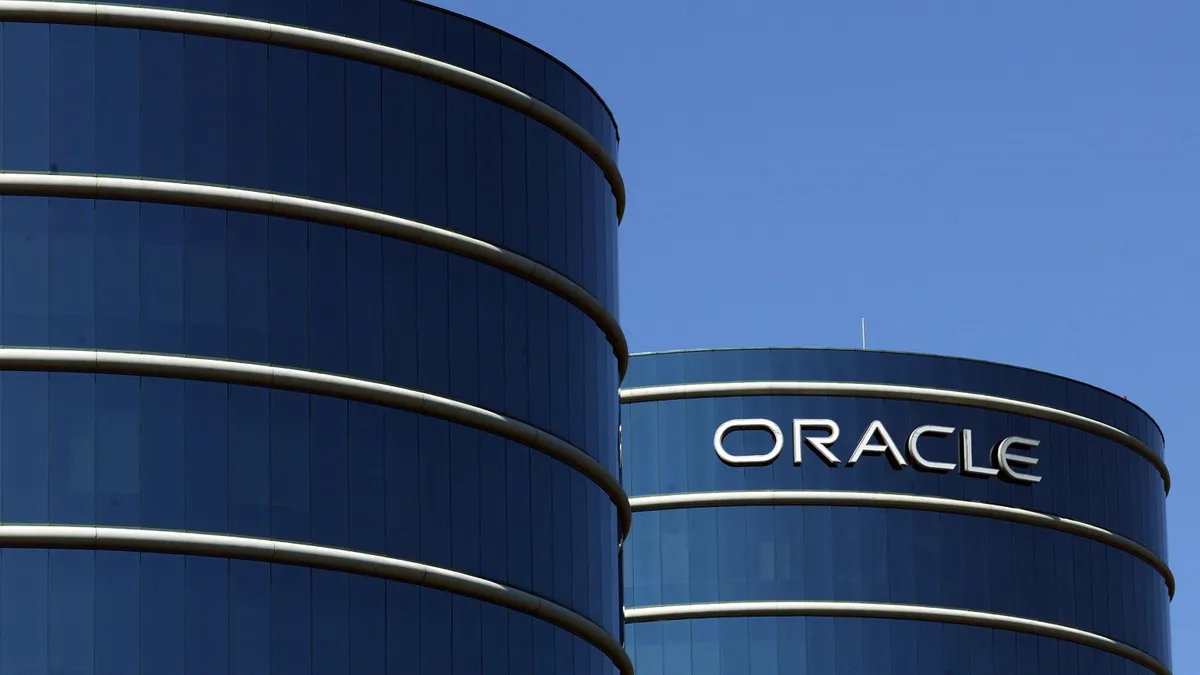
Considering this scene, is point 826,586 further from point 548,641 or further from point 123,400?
point 123,400

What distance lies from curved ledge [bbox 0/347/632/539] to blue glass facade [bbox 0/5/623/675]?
0.39 ft

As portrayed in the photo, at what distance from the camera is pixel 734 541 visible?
253 feet

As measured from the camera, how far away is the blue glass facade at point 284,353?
48.8 m

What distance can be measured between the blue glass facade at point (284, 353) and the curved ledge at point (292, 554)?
14 centimetres

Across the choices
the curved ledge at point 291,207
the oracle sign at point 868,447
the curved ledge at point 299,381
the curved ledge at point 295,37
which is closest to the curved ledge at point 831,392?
the oracle sign at point 868,447

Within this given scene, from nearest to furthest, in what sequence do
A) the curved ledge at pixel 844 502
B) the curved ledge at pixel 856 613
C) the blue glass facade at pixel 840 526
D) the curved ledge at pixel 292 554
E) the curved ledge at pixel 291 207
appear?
the curved ledge at pixel 292 554 < the curved ledge at pixel 291 207 < the curved ledge at pixel 856 613 < the blue glass facade at pixel 840 526 < the curved ledge at pixel 844 502

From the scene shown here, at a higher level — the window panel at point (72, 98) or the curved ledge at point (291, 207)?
the window panel at point (72, 98)

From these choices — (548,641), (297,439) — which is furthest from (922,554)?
(297,439)

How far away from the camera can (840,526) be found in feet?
254

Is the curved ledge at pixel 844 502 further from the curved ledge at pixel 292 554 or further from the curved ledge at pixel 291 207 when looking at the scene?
the curved ledge at pixel 292 554

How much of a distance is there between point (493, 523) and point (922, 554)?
27.4 meters

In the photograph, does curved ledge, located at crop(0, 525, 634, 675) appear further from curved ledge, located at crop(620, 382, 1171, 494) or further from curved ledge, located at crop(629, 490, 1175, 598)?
curved ledge, located at crop(620, 382, 1171, 494)

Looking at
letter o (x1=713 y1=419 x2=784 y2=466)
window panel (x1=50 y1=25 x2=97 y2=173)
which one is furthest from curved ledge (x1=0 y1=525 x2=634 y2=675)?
letter o (x1=713 y1=419 x2=784 y2=466)

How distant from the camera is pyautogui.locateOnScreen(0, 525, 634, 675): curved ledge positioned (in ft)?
158
